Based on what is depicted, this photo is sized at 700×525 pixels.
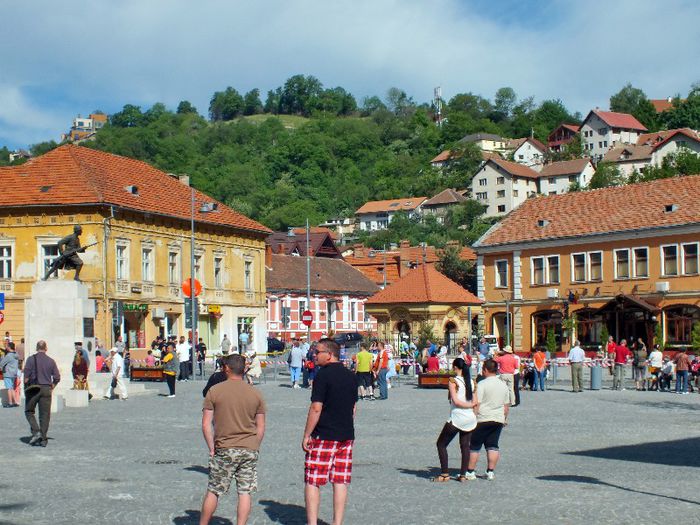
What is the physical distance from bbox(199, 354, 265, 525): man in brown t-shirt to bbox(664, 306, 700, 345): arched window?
4609 cm

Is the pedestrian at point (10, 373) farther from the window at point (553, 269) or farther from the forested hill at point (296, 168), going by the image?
the forested hill at point (296, 168)

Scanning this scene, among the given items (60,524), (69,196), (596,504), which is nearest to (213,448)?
(60,524)

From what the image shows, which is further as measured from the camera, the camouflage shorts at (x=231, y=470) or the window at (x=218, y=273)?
the window at (x=218, y=273)

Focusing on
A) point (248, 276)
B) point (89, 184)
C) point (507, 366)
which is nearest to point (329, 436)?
point (507, 366)

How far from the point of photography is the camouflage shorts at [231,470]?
34.7ft

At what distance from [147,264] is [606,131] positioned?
4995 inches

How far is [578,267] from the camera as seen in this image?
199 feet

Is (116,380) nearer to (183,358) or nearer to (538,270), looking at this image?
(183,358)

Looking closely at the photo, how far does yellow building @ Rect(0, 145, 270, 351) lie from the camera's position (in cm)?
5397

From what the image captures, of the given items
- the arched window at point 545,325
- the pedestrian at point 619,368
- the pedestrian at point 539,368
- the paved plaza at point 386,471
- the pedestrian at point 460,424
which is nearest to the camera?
the paved plaza at point 386,471

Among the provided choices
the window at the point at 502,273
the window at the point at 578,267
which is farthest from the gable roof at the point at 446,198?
the window at the point at 578,267

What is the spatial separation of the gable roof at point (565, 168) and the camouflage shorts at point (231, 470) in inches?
5696

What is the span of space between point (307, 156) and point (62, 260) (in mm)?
153016

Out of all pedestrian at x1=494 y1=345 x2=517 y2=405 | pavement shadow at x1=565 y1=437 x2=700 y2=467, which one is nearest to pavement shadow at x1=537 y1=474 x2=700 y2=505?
pavement shadow at x1=565 y1=437 x2=700 y2=467
